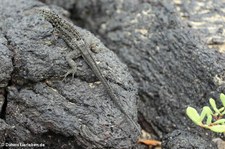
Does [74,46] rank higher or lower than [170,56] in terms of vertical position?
higher

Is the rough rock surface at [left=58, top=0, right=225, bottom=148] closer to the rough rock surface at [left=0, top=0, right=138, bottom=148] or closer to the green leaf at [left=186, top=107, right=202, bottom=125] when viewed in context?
the green leaf at [left=186, top=107, right=202, bottom=125]

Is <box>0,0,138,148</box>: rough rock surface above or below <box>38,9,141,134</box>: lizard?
below

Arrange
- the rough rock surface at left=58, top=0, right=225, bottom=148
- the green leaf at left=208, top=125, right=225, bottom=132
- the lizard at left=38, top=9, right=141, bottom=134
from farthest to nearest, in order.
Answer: the rough rock surface at left=58, top=0, right=225, bottom=148 < the lizard at left=38, top=9, right=141, bottom=134 < the green leaf at left=208, top=125, right=225, bottom=132

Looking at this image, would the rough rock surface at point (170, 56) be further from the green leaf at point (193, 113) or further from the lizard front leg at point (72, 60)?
the lizard front leg at point (72, 60)

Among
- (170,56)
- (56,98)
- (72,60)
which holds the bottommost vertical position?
(56,98)

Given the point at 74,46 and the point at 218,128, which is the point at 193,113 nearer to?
the point at 218,128

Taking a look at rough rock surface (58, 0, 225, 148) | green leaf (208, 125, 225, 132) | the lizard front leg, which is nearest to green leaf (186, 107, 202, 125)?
green leaf (208, 125, 225, 132)

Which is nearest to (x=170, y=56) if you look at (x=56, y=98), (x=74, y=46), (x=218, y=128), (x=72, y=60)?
(x=74, y=46)
